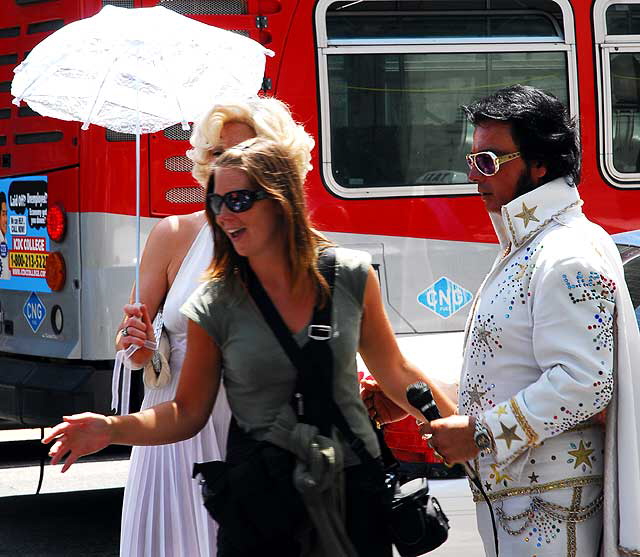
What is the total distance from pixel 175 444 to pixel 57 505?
410 cm

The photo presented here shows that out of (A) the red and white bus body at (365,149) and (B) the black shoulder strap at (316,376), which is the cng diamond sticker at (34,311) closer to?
(A) the red and white bus body at (365,149)

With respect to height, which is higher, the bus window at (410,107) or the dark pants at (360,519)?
the bus window at (410,107)

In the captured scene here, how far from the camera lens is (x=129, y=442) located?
2.80 metres

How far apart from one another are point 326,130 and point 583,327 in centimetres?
417

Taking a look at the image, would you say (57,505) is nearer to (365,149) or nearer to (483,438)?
(365,149)

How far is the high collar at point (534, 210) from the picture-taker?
2.79 meters

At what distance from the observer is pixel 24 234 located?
6.70 metres

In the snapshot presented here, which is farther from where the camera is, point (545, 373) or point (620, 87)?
point (620, 87)

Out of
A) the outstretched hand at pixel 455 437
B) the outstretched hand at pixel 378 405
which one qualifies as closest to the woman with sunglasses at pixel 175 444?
the outstretched hand at pixel 378 405

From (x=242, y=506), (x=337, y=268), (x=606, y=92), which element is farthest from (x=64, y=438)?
(x=606, y=92)

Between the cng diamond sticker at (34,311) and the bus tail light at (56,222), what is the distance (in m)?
0.39

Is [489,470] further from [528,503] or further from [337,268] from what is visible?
[337,268]

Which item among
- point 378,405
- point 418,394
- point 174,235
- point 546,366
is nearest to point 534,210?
point 546,366

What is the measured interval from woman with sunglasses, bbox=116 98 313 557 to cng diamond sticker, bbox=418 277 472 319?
3249 mm
